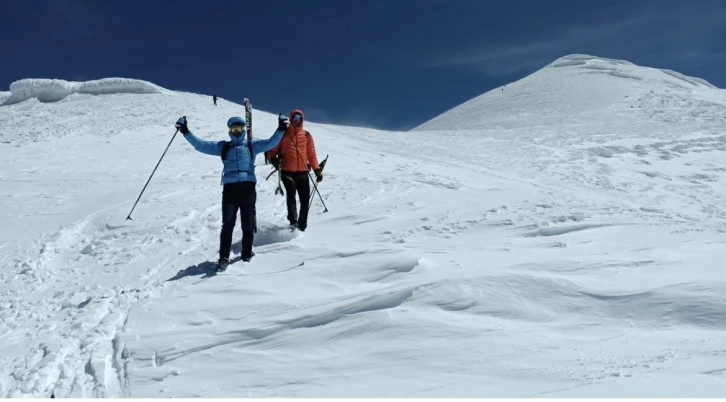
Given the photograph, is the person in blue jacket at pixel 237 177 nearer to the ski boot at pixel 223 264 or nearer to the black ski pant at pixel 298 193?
the ski boot at pixel 223 264

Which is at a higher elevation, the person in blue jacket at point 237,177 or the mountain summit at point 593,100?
the mountain summit at point 593,100

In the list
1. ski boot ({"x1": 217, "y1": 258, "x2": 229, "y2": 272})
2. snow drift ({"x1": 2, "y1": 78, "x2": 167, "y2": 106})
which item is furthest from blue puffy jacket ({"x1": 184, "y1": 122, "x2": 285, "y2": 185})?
snow drift ({"x1": 2, "y1": 78, "x2": 167, "y2": 106})

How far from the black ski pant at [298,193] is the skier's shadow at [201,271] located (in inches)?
60.5

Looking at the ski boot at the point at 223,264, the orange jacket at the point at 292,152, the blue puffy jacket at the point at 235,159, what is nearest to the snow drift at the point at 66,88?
the orange jacket at the point at 292,152

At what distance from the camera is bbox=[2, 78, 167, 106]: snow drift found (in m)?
31.1

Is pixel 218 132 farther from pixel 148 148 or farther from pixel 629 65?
pixel 629 65

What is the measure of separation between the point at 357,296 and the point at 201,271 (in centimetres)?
239

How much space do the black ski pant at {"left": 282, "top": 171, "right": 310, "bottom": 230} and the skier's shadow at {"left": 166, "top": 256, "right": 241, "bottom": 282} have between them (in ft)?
5.04

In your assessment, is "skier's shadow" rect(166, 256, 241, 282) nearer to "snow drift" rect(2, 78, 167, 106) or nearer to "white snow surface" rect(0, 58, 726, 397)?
"white snow surface" rect(0, 58, 726, 397)

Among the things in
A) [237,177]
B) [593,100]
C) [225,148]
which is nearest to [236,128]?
[225,148]

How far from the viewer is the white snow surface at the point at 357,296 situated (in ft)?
11.0

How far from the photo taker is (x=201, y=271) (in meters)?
6.20

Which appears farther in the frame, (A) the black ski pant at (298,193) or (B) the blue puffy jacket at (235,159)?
(A) the black ski pant at (298,193)

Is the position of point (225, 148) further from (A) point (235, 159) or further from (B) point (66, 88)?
(B) point (66, 88)
